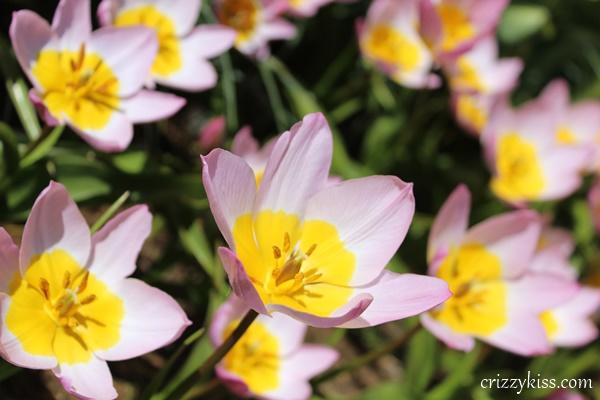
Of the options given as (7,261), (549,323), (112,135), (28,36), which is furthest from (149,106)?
(549,323)

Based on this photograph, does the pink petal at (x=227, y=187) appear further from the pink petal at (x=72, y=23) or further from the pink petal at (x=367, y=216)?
the pink petal at (x=72, y=23)

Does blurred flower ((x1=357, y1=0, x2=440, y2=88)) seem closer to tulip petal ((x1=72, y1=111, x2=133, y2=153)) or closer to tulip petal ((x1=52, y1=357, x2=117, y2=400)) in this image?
tulip petal ((x1=72, y1=111, x2=133, y2=153))

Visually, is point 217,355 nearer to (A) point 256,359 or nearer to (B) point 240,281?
(B) point 240,281

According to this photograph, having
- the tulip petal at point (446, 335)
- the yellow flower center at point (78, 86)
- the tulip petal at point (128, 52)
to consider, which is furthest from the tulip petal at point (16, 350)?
the tulip petal at point (446, 335)

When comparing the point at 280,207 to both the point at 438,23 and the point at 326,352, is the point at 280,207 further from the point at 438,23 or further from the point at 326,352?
the point at 438,23

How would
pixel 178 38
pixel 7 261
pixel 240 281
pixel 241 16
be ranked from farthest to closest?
pixel 241 16 → pixel 178 38 → pixel 7 261 → pixel 240 281

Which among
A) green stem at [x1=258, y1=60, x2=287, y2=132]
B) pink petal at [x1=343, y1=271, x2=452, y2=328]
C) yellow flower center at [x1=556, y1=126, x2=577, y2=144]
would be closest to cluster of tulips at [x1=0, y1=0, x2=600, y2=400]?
pink petal at [x1=343, y1=271, x2=452, y2=328]

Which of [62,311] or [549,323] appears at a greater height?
[62,311]

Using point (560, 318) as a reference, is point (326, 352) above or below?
above

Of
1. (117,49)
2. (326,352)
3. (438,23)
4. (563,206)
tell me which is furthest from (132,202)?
(563,206)
